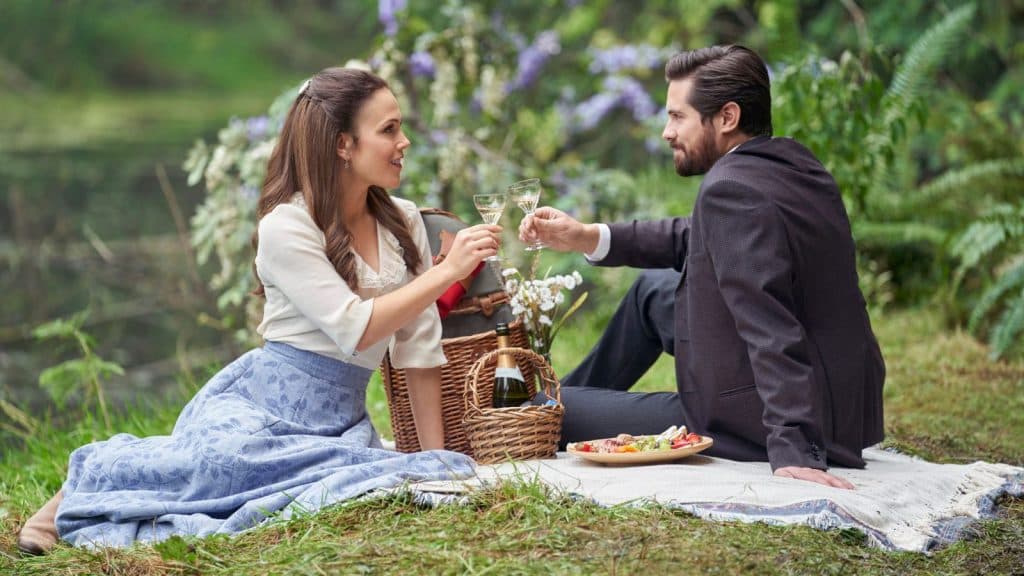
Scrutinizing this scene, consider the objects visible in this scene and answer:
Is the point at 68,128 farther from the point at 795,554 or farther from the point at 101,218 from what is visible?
the point at 795,554

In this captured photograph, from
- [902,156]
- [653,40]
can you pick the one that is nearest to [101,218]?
[653,40]

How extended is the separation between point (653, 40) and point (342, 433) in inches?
249

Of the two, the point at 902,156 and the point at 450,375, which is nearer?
the point at 450,375

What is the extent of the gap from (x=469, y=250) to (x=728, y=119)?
0.92 meters

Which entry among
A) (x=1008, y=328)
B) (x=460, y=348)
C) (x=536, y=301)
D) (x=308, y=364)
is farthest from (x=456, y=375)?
(x=1008, y=328)

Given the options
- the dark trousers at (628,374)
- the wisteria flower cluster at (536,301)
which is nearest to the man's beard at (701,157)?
the dark trousers at (628,374)

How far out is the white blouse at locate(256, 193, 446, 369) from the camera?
3.47 meters

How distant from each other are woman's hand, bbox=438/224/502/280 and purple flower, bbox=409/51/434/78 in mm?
3324

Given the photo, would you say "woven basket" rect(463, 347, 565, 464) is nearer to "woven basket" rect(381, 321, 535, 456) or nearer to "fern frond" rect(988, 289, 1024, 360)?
"woven basket" rect(381, 321, 535, 456)

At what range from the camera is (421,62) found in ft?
21.7

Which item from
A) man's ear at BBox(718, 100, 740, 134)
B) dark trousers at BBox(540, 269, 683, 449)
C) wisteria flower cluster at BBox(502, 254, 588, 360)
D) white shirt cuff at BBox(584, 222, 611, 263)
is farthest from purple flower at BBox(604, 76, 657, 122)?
man's ear at BBox(718, 100, 740, 134)

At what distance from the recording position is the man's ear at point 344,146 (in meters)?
3.64

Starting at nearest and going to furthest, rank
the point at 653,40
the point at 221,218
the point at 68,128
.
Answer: the point at 221,218 → the point at 653,40 → the point at 68,128

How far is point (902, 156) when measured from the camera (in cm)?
744
